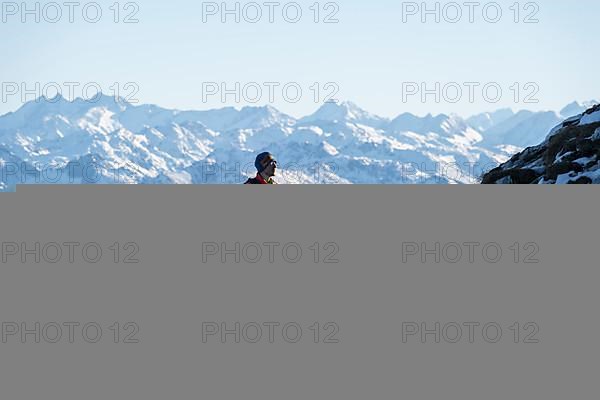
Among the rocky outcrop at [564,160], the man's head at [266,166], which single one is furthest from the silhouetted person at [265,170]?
the rocky outcrop at [564,160]

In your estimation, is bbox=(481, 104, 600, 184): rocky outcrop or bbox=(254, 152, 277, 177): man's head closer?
bbox=(254, 152, 277, 177): man's head

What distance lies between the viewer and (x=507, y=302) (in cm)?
1103

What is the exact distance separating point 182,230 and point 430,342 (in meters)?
2.81

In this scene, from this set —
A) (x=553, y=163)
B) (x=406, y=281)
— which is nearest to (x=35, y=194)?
(x=406, y=281)

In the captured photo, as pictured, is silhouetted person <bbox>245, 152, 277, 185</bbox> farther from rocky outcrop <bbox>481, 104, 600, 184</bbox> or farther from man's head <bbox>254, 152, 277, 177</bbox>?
rocky outcrop <bbox>481, 104, 600, 184</bbox>

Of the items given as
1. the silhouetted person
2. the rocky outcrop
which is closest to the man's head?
the silhouetted person

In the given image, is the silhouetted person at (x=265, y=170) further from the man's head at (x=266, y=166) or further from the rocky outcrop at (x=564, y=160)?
the rocky outcrop at (x=564, y=160)

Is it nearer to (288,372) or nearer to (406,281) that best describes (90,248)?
(288,372)

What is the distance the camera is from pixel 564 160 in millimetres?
17766

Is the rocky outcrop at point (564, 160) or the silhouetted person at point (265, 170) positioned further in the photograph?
the rocky outcrop at point (564, 160)

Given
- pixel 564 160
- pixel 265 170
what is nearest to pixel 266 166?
pixel 265 170

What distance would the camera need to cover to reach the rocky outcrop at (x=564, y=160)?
16656 millimetres

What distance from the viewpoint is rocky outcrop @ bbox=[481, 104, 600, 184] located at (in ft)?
54.6

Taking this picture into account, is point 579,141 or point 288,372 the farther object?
point 579,141
